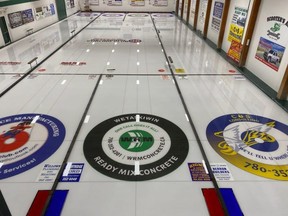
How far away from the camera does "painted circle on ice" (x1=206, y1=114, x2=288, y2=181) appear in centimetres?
535

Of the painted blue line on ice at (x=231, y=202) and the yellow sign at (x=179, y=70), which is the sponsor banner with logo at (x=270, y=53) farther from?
the painted blue line on ice at (x=231, y=202)

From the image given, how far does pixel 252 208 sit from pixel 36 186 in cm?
420

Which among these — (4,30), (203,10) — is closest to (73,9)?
(4,30)

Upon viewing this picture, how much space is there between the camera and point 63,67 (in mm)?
11344

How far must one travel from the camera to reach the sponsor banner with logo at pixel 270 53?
8656 millimetres

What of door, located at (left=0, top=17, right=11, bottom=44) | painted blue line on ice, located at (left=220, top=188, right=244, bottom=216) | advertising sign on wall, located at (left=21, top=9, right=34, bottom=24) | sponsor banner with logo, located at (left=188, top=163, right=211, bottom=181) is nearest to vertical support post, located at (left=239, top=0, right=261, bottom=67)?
sponsor banner with logo, located at (left=188, top=163, right=211, bottom=181)

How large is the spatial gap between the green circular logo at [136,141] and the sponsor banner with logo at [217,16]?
11178 mm

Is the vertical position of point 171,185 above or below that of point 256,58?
below

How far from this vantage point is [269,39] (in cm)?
921

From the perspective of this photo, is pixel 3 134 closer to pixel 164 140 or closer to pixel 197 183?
pixel 164 140

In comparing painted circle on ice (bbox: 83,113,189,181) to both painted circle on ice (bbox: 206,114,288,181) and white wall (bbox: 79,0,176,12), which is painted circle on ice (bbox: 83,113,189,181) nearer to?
painted circle on ice (bbox: 206,114,288,181)

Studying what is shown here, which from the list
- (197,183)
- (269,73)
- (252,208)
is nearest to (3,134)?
(197,183)

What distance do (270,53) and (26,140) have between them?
9.01 meters

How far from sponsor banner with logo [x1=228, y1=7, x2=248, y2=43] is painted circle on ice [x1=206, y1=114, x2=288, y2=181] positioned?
5943mm
